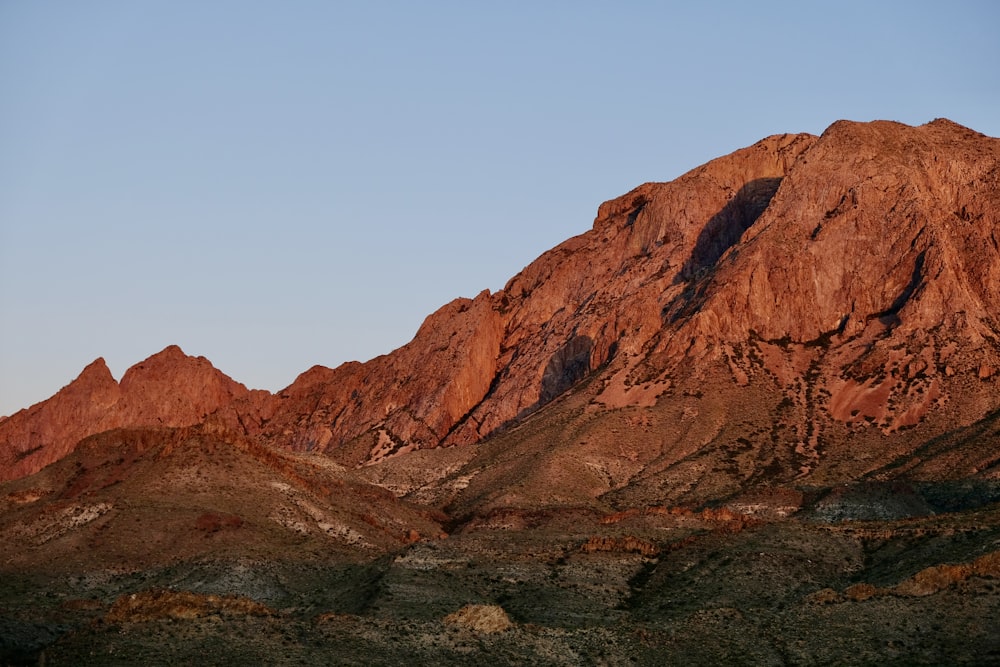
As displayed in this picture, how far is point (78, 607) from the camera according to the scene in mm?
70625

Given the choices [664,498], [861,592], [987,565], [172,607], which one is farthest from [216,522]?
[664,498]

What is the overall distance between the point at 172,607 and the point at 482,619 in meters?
14.1

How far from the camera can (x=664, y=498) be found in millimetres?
139125

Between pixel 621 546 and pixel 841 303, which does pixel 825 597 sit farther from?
pixel 841 303

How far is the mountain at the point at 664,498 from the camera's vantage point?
195 ft

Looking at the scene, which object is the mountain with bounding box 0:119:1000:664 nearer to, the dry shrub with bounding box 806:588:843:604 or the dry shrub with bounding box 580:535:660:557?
the dry shrub with bounding box 580:535:660:557

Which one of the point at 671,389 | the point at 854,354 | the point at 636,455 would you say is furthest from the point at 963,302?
the point at 636,455

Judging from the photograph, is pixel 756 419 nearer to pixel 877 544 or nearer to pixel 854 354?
pixel 854 354

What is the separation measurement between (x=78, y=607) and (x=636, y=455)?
301 feet

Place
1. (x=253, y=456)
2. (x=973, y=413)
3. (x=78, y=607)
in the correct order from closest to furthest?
(x=78, y=607)
(x=253, y=456)
(x=973, y=413)

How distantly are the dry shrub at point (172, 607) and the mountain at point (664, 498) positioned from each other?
Answer: 0.74 ft

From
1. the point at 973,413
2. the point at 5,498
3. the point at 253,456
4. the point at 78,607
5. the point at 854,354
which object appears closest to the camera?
the point at 78,607

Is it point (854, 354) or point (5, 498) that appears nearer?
point (5, 498)

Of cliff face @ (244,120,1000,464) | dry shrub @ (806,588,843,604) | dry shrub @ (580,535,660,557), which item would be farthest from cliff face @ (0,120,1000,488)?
dry shrub @ (806,588,843,604)
